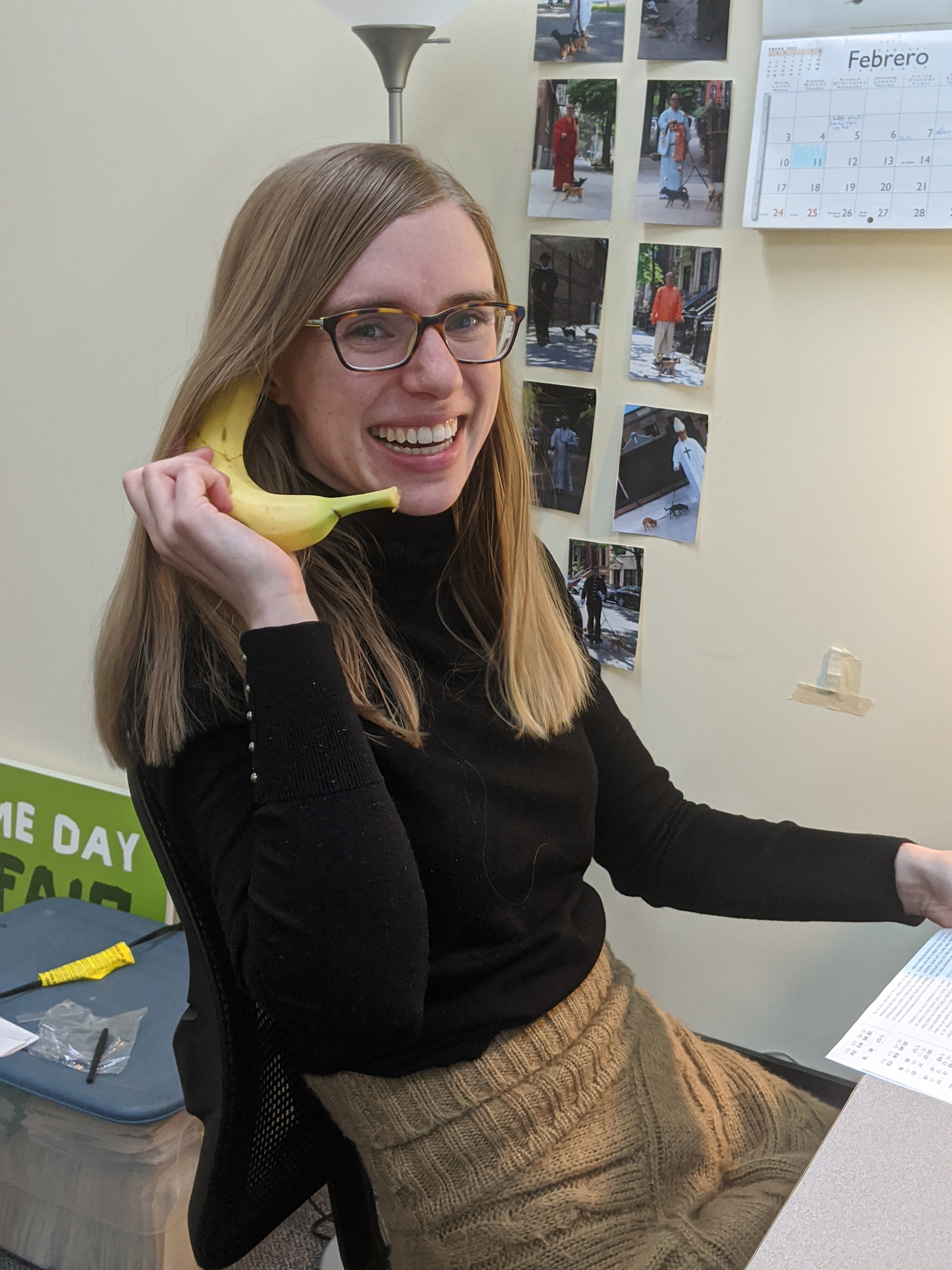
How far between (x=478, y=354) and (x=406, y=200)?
15cm

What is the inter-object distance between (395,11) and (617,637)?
922mm

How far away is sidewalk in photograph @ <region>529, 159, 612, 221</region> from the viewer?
5.36ft

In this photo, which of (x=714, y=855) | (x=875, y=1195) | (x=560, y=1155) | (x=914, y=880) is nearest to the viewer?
(x=875, y=1195)

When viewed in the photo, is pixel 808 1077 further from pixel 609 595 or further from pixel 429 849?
pixel 429 849

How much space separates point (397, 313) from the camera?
3.13 feet

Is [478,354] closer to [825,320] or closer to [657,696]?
[825,320]

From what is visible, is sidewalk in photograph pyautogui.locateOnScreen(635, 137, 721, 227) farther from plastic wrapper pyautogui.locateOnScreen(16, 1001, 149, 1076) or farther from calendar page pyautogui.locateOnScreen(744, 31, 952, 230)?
plastic wrapper pyautogui.locateOnScreen(16, 1001, 149, 1076)

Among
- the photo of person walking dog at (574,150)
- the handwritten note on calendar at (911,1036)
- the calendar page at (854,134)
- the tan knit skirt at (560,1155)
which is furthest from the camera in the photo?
the photo of person walking dog at (574,150)

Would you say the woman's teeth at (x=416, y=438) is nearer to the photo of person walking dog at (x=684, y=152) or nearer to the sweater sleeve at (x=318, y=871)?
the sweater sleeve at (x=318, y=871)

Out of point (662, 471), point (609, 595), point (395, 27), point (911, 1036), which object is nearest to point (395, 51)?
point (395, 27)

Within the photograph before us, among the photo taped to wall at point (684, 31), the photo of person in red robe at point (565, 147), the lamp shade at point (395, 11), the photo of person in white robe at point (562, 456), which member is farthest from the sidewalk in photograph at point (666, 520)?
the lamp shade at point (395, 11)

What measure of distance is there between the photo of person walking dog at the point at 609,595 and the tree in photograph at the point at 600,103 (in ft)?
1.83

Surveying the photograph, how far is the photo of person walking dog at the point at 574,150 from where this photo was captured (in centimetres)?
161

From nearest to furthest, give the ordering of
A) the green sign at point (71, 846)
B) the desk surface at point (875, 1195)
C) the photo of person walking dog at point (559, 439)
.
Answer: the desk surface at point (875, 1195)
the photo of person walking dog at point (559, 439)
the green sign at point (71, 846)
